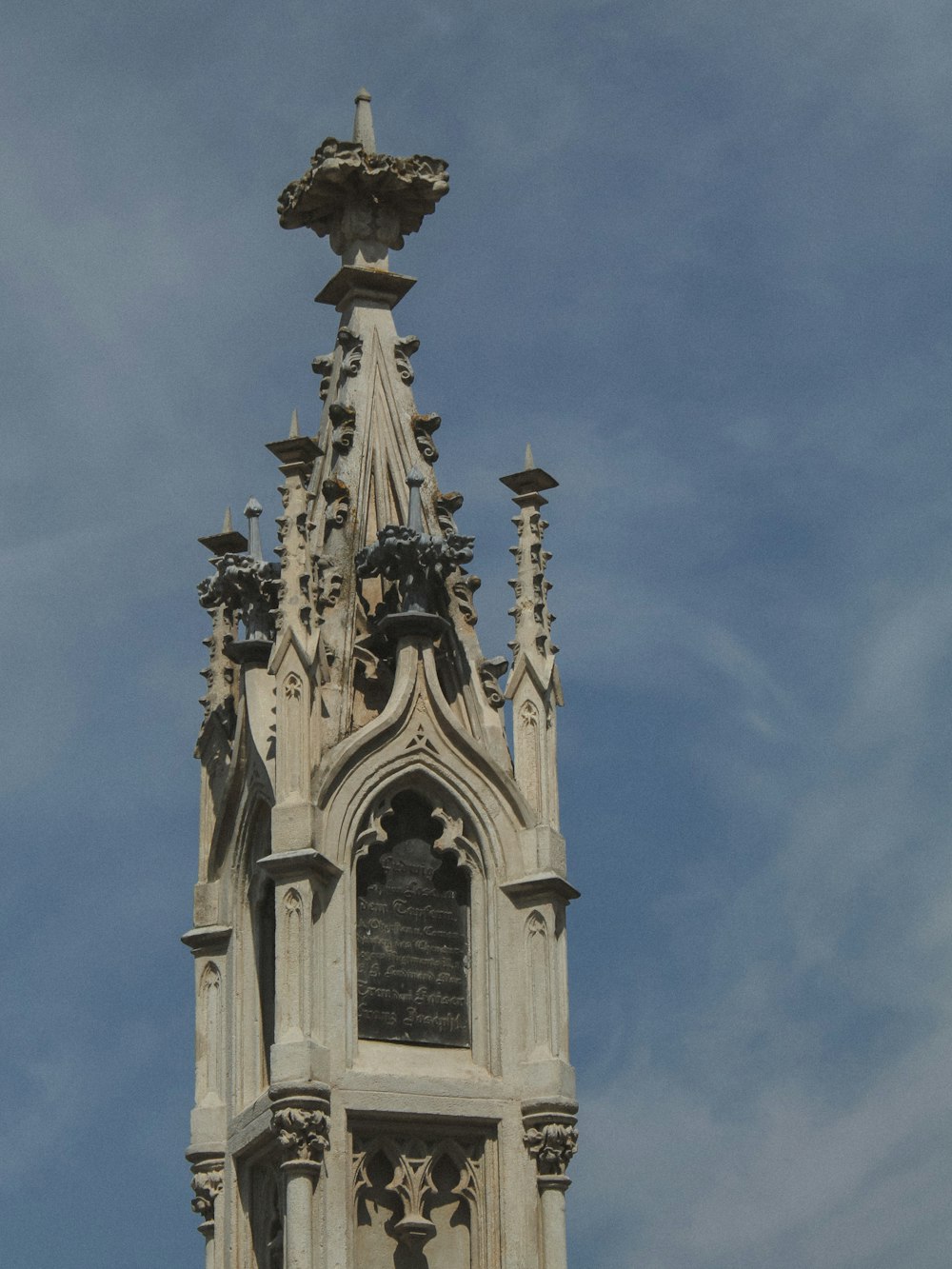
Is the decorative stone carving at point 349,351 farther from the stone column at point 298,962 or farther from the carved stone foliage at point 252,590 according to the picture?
the stone column at point 298,962

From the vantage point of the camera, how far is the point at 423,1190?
2609 cm

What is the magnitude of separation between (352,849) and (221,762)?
201 centimetres

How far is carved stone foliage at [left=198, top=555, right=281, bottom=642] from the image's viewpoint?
27.7 m

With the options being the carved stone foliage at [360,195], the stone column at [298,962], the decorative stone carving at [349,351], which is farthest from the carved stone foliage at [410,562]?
the carved stone foliage at [360,195]

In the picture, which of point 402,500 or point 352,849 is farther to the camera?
point 402,500

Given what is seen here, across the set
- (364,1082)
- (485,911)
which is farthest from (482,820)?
(364,1082)

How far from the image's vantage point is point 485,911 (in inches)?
1067

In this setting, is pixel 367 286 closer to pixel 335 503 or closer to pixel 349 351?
pixel 349 351

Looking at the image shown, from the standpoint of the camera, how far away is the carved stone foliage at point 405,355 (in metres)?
29.5

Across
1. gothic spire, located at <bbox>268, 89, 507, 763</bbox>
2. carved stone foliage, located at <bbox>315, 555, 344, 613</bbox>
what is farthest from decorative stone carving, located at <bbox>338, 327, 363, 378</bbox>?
carved stone foliage, located at <bbox>315, 555, 344, 613</bbox>

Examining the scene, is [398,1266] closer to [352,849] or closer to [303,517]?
[352,849]

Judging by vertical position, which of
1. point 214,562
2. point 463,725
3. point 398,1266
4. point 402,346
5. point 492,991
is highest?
point 402,346

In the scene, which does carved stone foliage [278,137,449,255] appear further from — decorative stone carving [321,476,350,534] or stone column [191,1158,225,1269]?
stone column [191,1158,225,1269]

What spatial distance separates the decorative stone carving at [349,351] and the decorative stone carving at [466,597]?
7.75 feet
